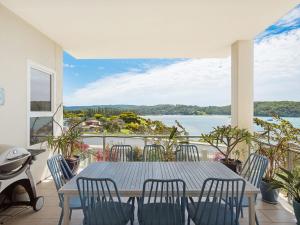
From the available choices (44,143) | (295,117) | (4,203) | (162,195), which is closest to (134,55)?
(44,143)

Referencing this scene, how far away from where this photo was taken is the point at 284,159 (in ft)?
12.2

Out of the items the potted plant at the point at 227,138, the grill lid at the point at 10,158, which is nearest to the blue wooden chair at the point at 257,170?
the potted plant at the point at 227,138

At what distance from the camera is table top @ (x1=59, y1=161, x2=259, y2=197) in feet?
7.03

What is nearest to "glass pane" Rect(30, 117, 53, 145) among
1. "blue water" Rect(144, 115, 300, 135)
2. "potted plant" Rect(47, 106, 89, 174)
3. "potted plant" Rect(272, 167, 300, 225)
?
"potted plant" Rect(47, 106, 89, 174)

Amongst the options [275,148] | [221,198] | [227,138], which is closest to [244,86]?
[227,138]

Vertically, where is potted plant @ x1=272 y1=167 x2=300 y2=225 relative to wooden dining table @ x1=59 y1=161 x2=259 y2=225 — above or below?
below

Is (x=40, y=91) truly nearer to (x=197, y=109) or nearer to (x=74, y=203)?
(x=74, y=203)

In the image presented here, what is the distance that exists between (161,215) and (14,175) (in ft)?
6.54

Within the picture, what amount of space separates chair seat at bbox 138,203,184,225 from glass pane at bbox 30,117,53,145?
9.94 feet

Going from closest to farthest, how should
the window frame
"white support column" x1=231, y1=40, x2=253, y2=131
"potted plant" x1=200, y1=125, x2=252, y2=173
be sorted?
the window frame
"potted plant" x1=200, y1=125, x2=252, y2=173
"white support column" x1=231, y1=40, x2=253, y2=131

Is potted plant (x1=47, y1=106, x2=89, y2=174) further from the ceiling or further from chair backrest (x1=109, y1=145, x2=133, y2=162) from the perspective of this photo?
the ceiling

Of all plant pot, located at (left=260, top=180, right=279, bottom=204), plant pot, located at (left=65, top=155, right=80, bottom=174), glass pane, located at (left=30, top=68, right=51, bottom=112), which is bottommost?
plant pot, located at (left=260, top=180, right=279, bottom=204)

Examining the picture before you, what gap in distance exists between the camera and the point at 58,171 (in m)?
2.64

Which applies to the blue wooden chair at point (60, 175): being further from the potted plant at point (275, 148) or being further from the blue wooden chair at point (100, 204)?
the potted plant at point (275, 148)
